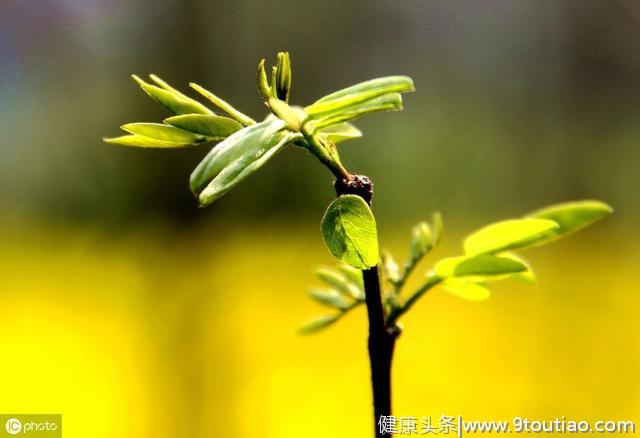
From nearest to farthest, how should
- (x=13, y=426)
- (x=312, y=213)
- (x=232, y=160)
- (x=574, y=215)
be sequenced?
(x=232, y=160), (x=574, y=215), (x=13, y=426), (x=312, y=213)

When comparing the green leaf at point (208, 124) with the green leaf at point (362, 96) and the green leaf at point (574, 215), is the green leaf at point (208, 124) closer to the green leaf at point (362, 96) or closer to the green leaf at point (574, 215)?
the green leaf at point (362, 96)

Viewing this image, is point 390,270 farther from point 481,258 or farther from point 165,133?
point 165,133

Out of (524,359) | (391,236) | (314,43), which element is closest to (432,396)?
(524,359)

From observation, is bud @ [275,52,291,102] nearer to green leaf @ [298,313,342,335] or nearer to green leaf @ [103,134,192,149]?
green leaf @ [103,134,192,149]

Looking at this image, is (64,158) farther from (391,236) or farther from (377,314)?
(377,314)

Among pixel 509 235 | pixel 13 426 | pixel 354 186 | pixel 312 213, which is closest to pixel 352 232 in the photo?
pixel 354 186

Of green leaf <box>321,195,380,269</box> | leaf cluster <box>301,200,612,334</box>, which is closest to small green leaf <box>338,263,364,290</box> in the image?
leaf cluster <box>301,200,612,334</box>

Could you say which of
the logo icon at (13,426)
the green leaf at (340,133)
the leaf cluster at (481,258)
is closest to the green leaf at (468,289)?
the leaf cluster at (481,258)

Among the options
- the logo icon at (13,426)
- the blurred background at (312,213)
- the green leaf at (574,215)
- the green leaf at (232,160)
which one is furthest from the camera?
the blurred background at (312,213)
